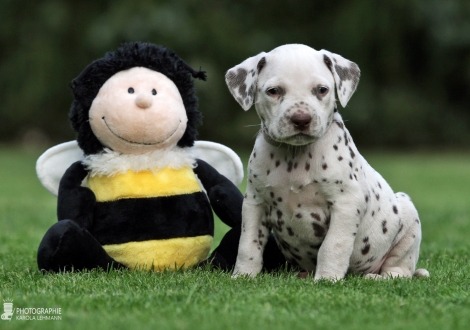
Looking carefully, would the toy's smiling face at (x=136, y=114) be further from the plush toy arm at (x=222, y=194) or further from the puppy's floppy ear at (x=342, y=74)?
the puppy's floppy ear at (x=342, y=74)

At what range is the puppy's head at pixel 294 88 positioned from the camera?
4.13 metres

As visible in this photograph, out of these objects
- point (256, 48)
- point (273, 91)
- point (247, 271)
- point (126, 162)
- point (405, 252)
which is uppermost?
point (256, 48)

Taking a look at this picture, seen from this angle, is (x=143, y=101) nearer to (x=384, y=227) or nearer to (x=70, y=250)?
(x=70, y=250)

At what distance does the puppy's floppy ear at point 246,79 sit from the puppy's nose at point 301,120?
1.41 feet

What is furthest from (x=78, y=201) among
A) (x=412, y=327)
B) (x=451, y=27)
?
(x=451, y=27)

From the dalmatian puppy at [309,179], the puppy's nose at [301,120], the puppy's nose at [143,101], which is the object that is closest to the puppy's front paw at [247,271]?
the dalmatian puppy at [309,179]

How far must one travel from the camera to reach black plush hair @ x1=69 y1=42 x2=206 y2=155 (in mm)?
4918

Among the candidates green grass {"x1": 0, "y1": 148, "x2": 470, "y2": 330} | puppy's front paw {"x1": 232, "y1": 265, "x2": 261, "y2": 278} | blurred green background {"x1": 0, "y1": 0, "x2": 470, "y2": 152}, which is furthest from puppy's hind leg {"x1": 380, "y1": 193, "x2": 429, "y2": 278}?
blurred green background {"x1": 0, "y1": 0, "x2": 470, "y2": 152}

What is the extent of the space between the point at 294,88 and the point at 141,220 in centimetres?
136

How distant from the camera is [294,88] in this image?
4.21 meters

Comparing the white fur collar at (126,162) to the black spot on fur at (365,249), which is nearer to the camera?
the black spot on fur at (365,249)

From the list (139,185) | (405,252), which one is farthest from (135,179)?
(405,252)

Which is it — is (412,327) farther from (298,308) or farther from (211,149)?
(211,149)

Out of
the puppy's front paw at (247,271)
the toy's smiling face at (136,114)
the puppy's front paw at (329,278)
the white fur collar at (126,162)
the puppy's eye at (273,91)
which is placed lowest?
the puppy's front paw at (247,271)
